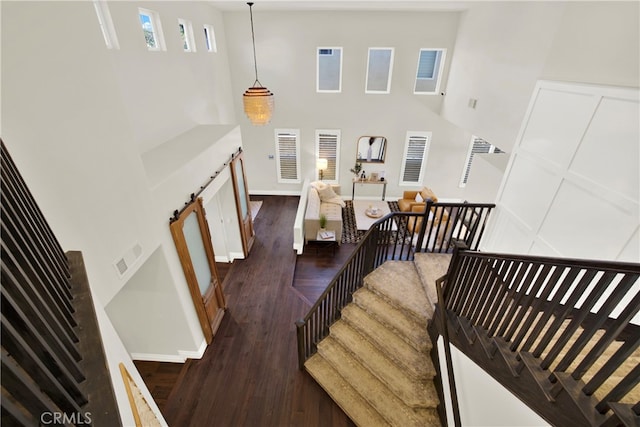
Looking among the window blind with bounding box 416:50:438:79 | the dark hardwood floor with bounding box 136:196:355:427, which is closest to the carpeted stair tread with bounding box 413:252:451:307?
the dark hardwood floor with bounding box 136:196:355:427

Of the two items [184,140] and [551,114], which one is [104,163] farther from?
[551,114]

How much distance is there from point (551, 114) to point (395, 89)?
5.19m

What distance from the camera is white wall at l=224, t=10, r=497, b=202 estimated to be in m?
7.07

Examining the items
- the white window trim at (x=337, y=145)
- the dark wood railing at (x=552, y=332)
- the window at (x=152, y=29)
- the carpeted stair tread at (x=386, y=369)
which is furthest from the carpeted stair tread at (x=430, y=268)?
the white window trim at (x=337, y=145)

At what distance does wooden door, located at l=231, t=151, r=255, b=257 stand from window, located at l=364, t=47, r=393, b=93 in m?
4.33

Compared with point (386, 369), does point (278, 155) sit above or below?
above

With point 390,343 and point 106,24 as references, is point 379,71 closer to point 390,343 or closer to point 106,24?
point 106,24

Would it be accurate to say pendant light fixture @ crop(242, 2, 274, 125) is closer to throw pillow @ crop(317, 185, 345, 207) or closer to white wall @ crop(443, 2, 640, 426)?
throw pillow @ crop(317, 185, 345, 207)

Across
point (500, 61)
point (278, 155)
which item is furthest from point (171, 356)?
point (500, 61)

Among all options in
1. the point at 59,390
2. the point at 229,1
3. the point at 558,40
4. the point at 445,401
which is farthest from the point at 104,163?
the point at 229,1

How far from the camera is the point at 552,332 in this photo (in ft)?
5.17

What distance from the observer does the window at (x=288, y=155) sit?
8516mm

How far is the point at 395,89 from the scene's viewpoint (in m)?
7.72

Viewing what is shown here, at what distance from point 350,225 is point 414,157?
2985 mm
